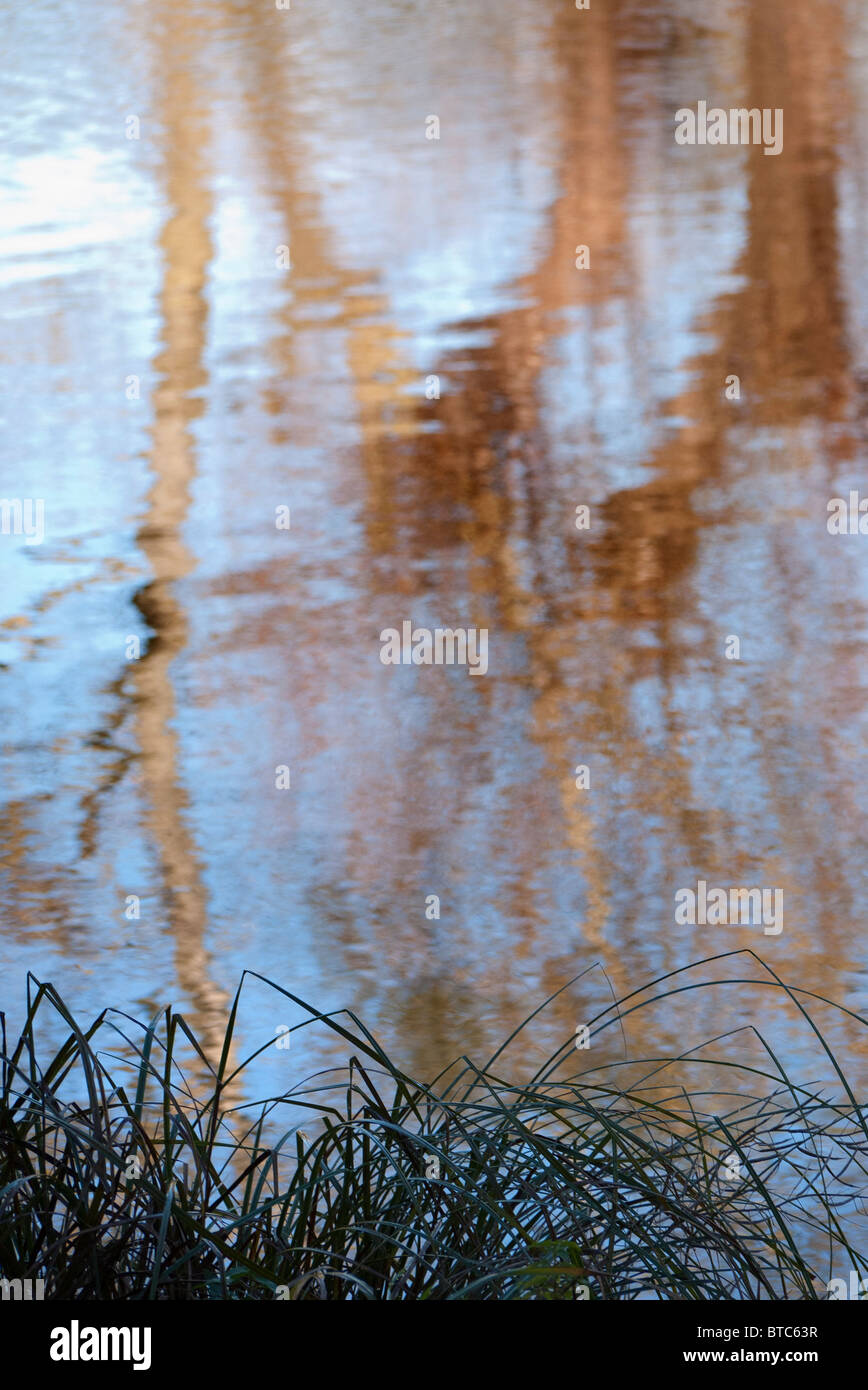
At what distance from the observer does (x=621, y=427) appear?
2.03 meters

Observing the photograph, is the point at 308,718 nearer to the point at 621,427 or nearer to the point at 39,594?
the point at 39,594

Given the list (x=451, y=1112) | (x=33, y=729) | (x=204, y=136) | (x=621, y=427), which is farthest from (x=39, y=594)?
(x=451, y=1112)

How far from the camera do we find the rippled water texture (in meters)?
1.49

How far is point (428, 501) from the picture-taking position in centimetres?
195

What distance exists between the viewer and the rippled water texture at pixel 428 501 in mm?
1493
